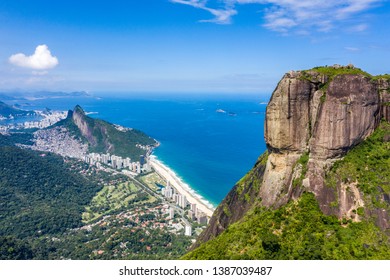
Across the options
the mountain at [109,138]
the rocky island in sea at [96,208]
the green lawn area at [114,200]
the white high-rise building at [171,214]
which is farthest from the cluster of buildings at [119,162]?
the white high-rise building at [171,214]

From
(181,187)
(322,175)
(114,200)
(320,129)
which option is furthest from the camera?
(181,187)

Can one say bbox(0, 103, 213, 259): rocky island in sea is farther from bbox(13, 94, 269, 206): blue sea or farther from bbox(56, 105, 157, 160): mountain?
bbox(13, 94, 269, 206): blue sea

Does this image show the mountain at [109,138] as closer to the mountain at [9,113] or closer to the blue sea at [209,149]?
the blue sea at [209,149]

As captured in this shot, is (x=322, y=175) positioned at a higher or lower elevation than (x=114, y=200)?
higher

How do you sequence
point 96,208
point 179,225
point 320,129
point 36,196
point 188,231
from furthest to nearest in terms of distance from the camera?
point 36,196 → point 96,208 → point 179,225 → point 188,231 → point 320,129

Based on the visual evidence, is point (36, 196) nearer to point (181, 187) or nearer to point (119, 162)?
point (119, 162)

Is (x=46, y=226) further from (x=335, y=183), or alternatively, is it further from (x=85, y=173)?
(x=335, y=183)

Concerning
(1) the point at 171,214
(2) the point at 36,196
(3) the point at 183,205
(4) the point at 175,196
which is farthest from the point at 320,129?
(2) the point at 36,196
